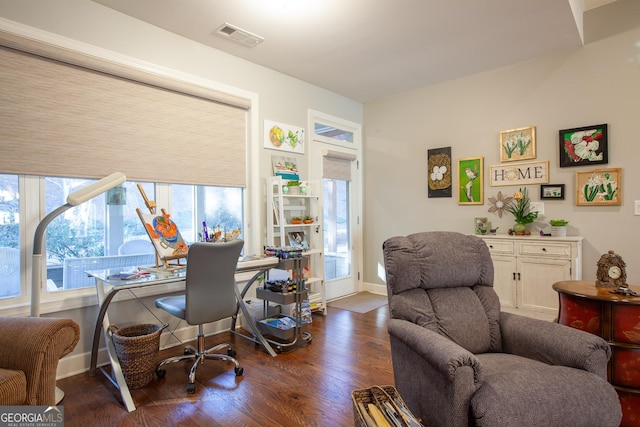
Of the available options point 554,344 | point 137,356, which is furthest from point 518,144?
point 137,356

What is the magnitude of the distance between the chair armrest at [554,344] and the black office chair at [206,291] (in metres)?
1.75

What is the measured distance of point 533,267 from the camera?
A: 3.29 metres

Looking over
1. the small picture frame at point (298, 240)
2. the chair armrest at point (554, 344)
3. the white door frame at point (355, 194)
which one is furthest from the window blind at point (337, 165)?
the chair armrest at point (554, 344)

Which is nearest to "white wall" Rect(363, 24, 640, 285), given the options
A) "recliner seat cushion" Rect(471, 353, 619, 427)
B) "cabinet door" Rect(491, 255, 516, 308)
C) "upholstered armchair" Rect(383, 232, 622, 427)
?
"cabinet door" Rect(491, 255, 516, 308)

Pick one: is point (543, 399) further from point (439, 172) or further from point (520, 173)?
point (439, 172)

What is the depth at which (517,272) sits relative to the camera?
3383 mm

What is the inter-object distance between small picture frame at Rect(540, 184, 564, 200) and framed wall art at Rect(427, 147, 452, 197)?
0.98m

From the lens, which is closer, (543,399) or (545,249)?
(543,399)

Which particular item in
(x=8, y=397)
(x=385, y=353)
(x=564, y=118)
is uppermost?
(x=564, y=118)

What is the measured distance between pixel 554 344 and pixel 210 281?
1994 mm

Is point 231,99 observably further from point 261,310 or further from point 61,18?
point 261,310

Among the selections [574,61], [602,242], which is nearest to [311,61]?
[574,61]

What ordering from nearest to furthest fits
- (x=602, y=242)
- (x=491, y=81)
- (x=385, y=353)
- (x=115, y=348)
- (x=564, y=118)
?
(x=115, y=348) → (x=385, y=353) → (x=602, y=242) → (x=564, y=118) → (x=491, y=81)

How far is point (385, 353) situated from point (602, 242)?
232cm
